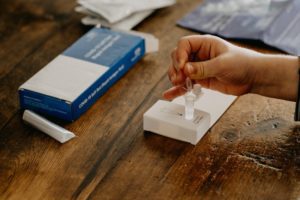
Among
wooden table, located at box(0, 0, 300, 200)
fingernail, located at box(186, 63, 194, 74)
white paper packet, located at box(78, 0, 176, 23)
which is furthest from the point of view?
white paper packet, located at box(78, 0, 176, 23)

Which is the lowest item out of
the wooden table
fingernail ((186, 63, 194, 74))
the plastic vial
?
the wooden table

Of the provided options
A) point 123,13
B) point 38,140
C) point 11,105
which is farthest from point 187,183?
point 123,13

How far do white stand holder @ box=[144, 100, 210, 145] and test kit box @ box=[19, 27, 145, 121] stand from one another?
4.9 inches

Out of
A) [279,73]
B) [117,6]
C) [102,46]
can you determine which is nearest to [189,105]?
[279,73]

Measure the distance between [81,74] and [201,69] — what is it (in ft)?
0.74

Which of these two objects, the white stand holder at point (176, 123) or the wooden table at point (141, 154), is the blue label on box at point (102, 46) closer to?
the wooden table at point (141, 154)

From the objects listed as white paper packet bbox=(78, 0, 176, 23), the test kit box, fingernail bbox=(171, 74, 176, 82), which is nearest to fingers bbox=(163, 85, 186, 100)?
fingernail bbox=(171, 74, 176, 82)

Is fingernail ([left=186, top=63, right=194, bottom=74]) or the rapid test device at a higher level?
fingernail ([left=186, top=63, right=194, bottom=74])

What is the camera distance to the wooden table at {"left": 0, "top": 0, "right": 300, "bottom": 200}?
831 mm

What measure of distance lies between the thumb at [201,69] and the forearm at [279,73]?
67 mm

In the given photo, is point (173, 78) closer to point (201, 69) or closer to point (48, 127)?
point (201, 69)

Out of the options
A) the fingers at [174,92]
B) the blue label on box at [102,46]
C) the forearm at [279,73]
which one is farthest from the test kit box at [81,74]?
the forearm at [279,73]

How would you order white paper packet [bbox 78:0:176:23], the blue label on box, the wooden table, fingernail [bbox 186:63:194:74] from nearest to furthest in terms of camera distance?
the wooden table → fingernail [bbox 186:63:194:74] → the blue label on box → white paper packet [bbox 78:0:176:23]

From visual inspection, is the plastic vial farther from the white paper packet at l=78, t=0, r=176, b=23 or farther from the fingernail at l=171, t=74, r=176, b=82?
the white paper packet at l=78, t=0, r=176, b=23
